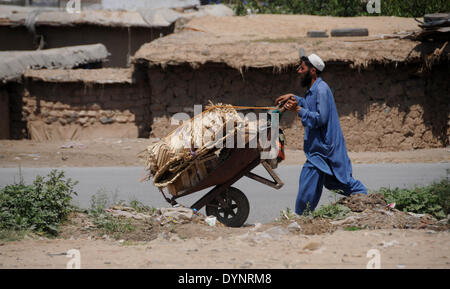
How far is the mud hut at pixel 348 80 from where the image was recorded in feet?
43.7

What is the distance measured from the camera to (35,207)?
6.05 m

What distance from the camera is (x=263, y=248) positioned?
5.09m

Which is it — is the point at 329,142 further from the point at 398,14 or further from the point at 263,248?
the point at 398,14

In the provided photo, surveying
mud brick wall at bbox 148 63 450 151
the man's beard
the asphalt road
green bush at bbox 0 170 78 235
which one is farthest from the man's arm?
mud brick wall at bbox 148 63 450 151

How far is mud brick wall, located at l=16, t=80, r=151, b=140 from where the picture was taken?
15203mm

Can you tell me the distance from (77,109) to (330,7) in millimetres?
11221

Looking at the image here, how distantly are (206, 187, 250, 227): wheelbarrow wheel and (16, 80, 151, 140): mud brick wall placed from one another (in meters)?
8.97

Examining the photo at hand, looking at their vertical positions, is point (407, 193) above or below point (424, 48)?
below

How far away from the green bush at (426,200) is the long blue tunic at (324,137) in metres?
0.69

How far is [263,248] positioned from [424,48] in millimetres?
9686

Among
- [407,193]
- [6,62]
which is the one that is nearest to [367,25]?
[6,62]

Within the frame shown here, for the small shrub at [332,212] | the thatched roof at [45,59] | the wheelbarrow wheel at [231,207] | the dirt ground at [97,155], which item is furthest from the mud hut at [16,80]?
the small shrub at [332,212]

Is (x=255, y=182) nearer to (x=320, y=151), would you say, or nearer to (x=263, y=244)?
(x=320, y=151)

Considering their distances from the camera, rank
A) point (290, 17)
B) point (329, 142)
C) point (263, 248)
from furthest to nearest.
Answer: point (290, 17)
point (329, 142)
point (263, 248)
